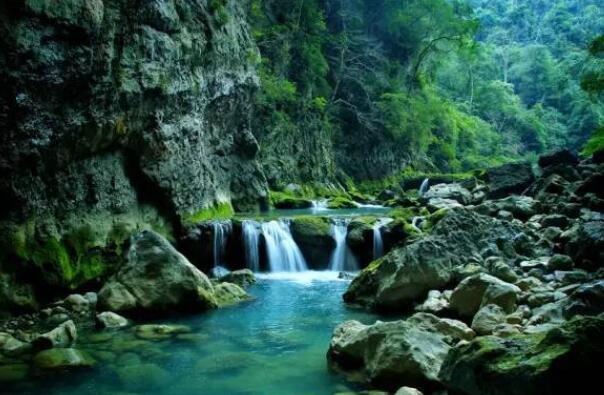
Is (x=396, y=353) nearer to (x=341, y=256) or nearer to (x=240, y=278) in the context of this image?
(x=240, y=278)

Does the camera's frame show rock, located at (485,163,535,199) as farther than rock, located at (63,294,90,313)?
Yes

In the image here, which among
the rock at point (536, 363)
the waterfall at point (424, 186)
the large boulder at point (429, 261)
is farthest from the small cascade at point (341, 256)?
the waterfall at point (424, 186)

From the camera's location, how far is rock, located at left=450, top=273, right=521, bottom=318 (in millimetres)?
6875

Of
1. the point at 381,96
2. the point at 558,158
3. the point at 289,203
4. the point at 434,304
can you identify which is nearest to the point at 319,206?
the point at 289,203

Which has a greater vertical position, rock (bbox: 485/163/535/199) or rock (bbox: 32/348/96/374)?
rock (bbox: 485/163/535/199)

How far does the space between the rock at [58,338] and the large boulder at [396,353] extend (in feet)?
12.6

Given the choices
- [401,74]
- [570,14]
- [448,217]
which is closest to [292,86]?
[401,74]

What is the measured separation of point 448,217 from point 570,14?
7426cm

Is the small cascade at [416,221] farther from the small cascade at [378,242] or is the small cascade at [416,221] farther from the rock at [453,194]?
the rock at [453,194]

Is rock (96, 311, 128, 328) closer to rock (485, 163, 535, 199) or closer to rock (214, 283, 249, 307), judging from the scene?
rock (214, 283, 249, 307)

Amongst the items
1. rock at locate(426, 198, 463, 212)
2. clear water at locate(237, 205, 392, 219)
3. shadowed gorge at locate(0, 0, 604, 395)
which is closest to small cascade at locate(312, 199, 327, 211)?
clear water at locate(237, 205, 392, 219)

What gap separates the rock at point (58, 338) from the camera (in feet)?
23.1

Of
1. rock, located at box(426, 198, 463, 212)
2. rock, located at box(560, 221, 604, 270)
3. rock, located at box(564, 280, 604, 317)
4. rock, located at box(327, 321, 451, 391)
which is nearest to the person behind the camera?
rock, located at box(327, 321, 451, 391)

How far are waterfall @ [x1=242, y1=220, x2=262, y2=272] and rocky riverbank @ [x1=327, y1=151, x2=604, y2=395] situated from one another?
4976 millimetres
